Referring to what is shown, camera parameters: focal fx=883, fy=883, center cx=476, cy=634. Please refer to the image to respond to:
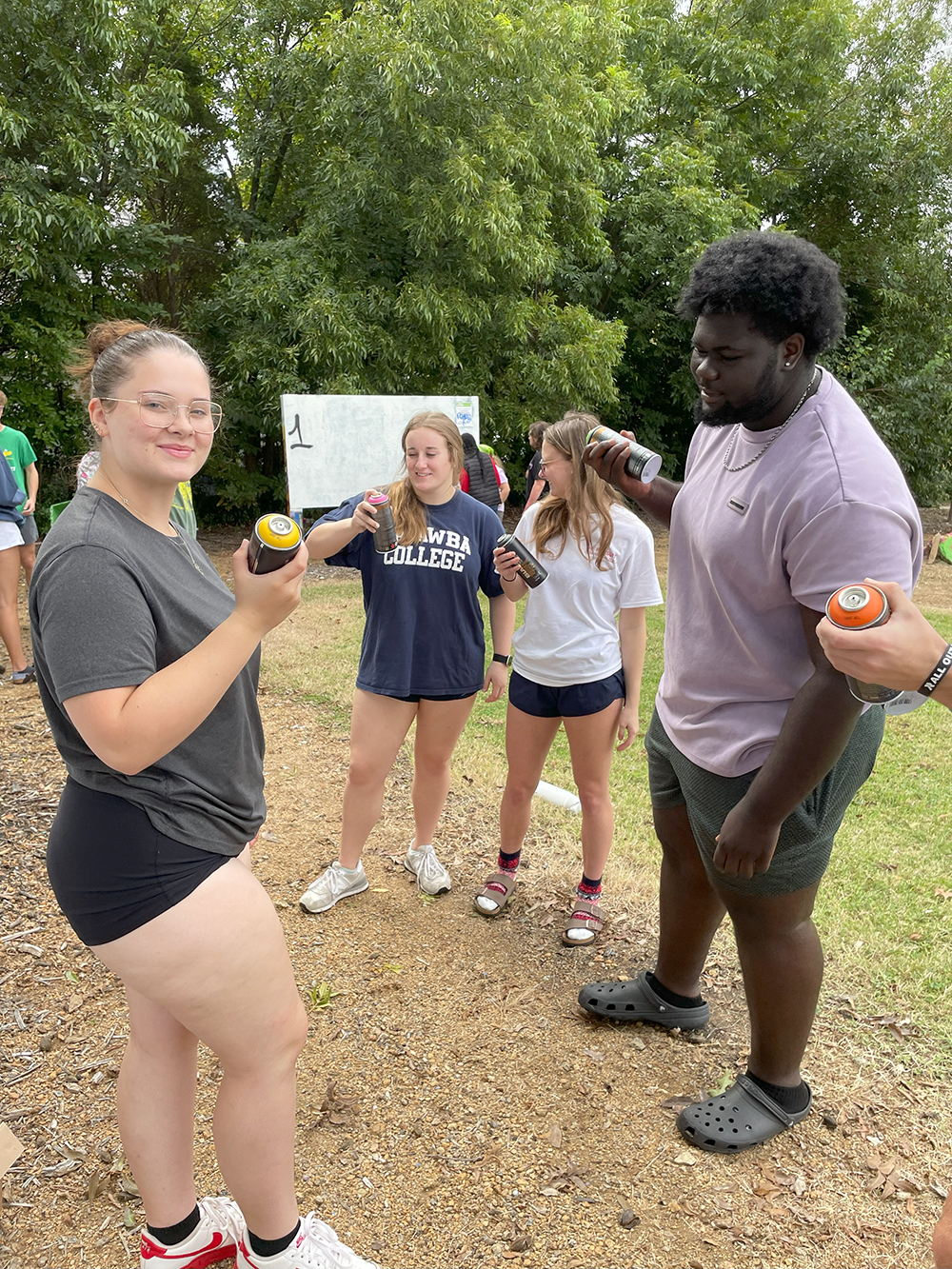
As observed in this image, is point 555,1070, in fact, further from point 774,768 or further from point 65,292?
point 65,292

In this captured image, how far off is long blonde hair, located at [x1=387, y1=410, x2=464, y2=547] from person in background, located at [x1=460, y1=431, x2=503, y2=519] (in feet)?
16.6

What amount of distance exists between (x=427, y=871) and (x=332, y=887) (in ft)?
1.38

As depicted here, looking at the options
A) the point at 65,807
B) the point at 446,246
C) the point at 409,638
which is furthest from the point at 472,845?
the point at 446,246

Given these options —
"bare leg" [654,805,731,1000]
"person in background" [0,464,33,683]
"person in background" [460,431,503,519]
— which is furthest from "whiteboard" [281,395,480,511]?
"bare leg" [654,805,731,1000]

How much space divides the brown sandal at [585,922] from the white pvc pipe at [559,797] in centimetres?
117

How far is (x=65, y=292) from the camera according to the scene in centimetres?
1166

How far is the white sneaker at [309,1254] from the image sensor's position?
1.88 m

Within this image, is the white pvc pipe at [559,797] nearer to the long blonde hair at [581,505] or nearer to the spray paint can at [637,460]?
the long blonde hair at [581,505]

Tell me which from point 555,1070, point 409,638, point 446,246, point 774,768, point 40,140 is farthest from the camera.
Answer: point 446,246

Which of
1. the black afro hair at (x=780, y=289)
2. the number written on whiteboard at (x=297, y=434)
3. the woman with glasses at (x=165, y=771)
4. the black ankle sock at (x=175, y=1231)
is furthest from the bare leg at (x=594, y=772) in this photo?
the number written on whiteboard at (x=297, y=434)

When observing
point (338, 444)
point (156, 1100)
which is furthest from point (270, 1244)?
point (338, 444)

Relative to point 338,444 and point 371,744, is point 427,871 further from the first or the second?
point 338,444

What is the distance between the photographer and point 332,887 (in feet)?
12.2

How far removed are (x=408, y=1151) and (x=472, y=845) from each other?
1911 millimetres
